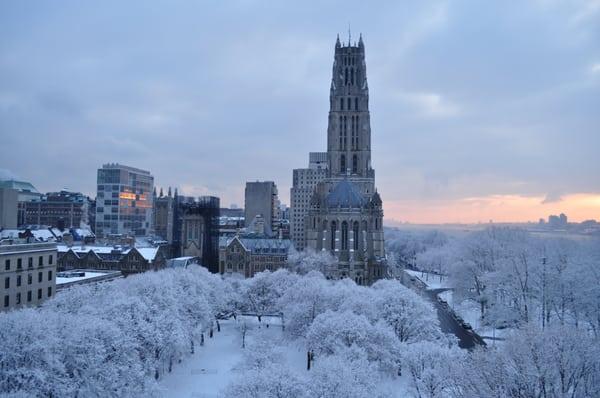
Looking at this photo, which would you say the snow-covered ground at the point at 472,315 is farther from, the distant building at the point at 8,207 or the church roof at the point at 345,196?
the distant building at the point at 8,207

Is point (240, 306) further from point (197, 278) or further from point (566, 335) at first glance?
point (566, 335)

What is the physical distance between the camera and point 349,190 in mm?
114688

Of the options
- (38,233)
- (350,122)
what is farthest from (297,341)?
(38,233)

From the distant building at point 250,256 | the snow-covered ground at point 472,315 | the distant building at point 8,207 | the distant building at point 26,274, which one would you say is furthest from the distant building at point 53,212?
the snow-covered ground at point 472,315

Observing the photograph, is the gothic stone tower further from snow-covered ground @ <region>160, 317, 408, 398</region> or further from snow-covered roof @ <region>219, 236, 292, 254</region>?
snow-covered ground @ <region>160, 317, 408, 398</region>

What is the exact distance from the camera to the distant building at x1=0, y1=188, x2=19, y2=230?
5276 inches

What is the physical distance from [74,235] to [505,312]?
116 meters

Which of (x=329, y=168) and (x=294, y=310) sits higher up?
(x=329, y=168)

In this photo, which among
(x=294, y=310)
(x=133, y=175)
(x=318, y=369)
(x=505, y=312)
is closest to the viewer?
(x=318, y=369)

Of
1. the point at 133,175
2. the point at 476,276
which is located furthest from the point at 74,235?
the point at 476,276

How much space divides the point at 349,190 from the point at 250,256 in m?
29.6

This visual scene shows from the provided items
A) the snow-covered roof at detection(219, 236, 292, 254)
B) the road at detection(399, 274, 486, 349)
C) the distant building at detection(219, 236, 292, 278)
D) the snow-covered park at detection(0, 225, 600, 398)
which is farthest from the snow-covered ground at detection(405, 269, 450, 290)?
the distant building at detection(219, 236, 292, 278)

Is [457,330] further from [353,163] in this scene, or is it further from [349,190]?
[353,163]

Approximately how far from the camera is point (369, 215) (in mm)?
109750
